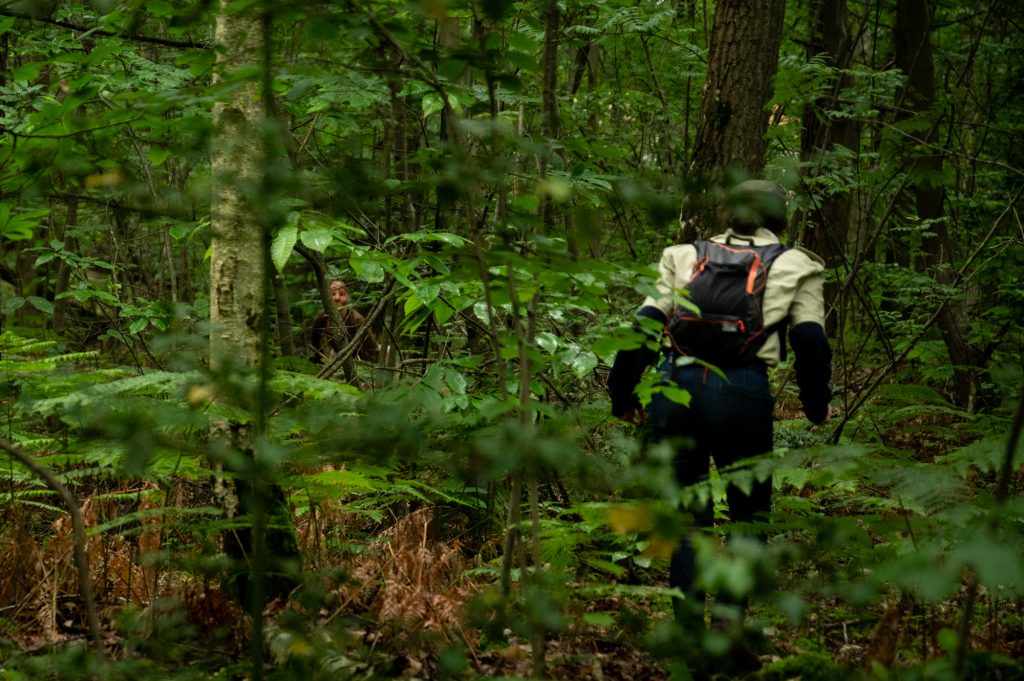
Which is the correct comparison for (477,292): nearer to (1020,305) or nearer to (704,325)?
(704,325)

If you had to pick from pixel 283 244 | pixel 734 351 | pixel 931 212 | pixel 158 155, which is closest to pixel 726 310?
pixel 734 351

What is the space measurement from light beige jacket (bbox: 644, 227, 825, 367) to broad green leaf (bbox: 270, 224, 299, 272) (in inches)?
67.8

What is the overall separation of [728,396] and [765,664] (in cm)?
123

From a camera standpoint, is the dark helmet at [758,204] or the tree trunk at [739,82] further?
the tree trunk at [739,82]

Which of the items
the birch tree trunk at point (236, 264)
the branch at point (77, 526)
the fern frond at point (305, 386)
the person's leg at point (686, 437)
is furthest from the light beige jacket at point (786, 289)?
the branch at point (77, 526)

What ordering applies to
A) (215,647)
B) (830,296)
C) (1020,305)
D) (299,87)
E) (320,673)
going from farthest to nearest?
(830,296), (1020,305), (215,647), (320,673), (299,87)

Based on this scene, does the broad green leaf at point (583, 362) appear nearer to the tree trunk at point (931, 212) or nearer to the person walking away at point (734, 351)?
the person walking away at point (734, 351)

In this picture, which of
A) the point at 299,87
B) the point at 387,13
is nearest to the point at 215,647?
the point at 299,87

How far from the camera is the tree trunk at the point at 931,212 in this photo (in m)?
8.33

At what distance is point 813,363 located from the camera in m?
3.89

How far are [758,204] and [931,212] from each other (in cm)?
890

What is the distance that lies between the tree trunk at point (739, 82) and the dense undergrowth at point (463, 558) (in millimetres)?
1898

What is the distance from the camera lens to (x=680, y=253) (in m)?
4.02

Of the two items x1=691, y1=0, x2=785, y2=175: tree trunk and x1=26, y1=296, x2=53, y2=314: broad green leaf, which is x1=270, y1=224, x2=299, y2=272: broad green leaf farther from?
x1=26, y1=296, x2=53, y2=314: broad green leaf
